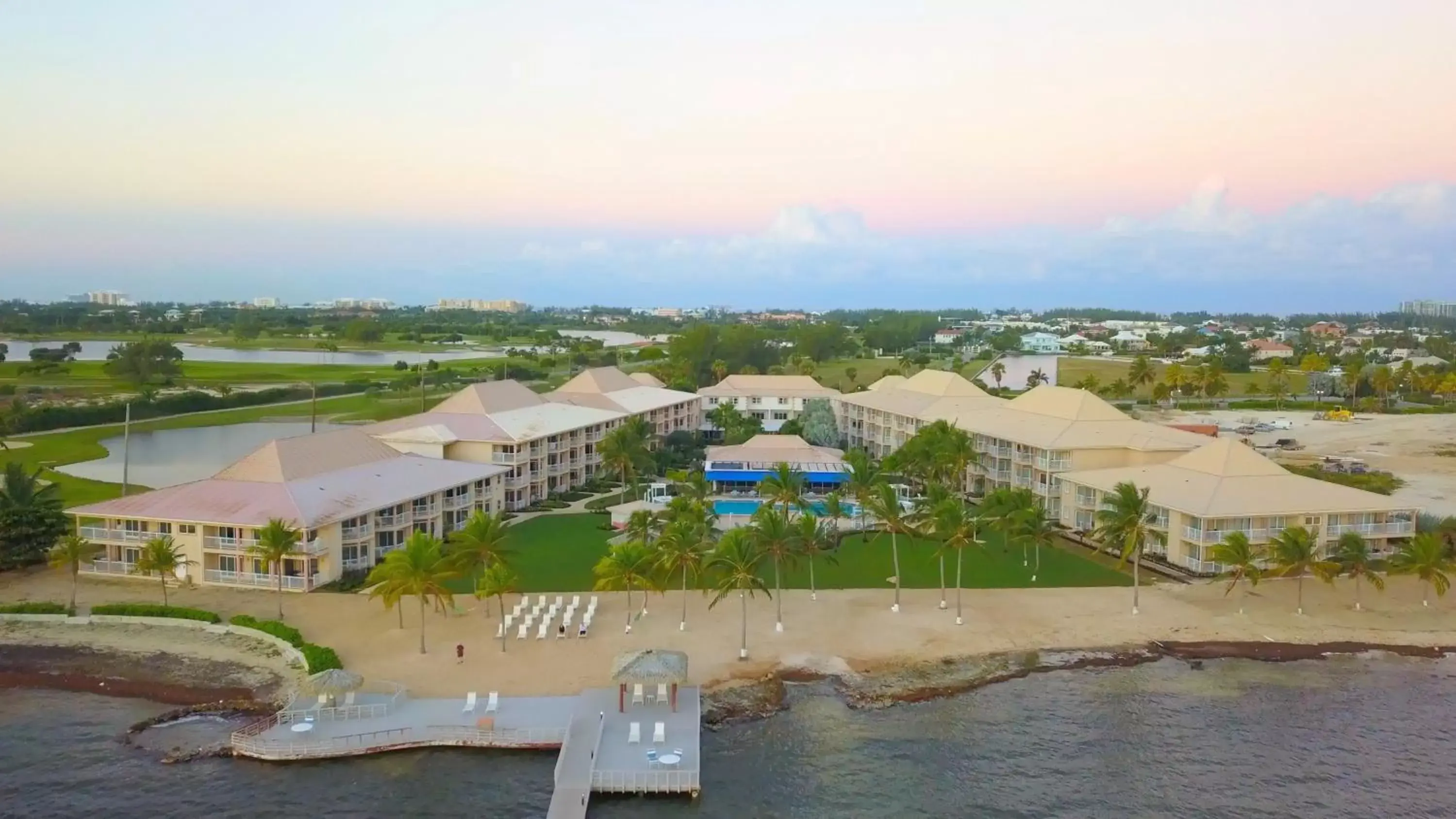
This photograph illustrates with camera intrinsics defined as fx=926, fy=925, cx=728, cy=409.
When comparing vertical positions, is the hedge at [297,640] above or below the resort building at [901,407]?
below

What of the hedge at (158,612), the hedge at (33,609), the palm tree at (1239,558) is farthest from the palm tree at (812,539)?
the hedge at (33,609)

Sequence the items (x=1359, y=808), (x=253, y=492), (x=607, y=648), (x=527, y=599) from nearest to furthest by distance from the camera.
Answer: (x=1359, y=808), (x=607, y=648), (x=527, y=599), (x=253, y=492)

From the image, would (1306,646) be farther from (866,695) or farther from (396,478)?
(396,478)

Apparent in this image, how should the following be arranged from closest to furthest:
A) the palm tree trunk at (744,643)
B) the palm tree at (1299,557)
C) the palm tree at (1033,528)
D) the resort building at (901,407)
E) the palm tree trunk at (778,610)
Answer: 1. the palm tree trunk at (744,643)
2. the palm tree trunk at (778,610)
3. the palm tree at (1299,557)
4. the palm tree at (1033,528)
5. the resort building at (901,407)

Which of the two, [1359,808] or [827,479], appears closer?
[1359,808]

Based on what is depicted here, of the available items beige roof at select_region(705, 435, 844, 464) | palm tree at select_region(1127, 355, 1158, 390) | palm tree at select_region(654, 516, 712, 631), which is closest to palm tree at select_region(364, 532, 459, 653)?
palm tree at select_region(654, 516, 712, 631)

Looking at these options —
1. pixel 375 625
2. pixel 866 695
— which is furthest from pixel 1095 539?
pixel 375 625

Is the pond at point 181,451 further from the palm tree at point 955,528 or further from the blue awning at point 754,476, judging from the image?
the palm tree at point 955,528
